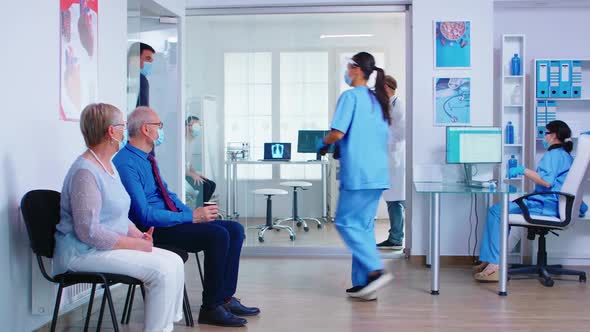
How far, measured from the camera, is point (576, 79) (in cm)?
597

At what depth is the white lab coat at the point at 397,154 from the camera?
6.22m

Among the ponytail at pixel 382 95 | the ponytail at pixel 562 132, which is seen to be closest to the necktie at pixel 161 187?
the ponytail at pixel 382 95

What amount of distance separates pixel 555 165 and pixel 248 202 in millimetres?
2680

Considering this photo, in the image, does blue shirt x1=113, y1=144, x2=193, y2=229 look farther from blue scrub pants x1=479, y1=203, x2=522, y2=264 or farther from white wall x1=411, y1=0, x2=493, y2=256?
white wall x1=411, y1=0, x2=493, y2=256

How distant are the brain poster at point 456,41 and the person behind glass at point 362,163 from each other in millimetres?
1559

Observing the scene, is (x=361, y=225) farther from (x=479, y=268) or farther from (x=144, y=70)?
(x=144, y=70)

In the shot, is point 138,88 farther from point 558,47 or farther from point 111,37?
point 558,47

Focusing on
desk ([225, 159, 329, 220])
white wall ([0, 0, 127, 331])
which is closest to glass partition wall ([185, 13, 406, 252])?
desk ([225, 159, 329, 220])

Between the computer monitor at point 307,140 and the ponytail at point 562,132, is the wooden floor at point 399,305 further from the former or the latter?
the computer monitor at point 307,140

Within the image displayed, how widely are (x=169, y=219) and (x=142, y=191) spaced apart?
0.68ft

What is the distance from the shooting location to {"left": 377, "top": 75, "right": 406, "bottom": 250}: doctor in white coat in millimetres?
6215

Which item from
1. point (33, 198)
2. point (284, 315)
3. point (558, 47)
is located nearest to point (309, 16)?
point (558, 47)

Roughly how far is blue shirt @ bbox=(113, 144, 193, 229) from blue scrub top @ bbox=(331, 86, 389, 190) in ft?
3.99

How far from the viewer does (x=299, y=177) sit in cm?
642
